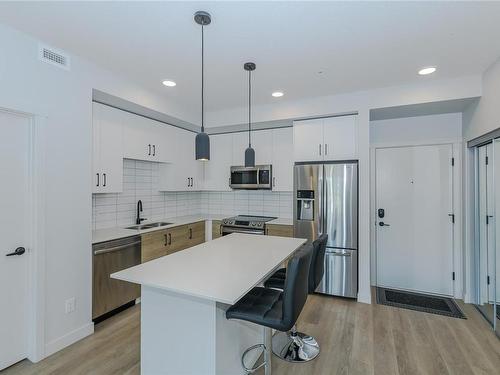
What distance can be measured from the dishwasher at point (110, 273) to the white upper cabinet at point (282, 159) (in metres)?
2.19

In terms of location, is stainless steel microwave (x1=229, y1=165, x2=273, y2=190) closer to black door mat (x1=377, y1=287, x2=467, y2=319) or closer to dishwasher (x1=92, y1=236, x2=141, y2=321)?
dishwasher (x1=92, y1=236, x2=141, y2=321)

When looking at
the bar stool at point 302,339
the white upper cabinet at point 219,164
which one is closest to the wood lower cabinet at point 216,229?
the white upper cabinet at point 219,164

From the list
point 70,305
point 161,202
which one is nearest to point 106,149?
point 161,202

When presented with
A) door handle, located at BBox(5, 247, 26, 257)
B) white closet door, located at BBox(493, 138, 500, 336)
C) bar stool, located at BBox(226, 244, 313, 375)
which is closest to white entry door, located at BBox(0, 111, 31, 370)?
door handle, located at BBox(5, 247, 26, 257)

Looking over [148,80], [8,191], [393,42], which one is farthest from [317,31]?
[8,191]

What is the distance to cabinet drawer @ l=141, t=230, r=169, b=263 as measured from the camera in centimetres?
331

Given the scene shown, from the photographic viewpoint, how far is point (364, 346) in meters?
2.50

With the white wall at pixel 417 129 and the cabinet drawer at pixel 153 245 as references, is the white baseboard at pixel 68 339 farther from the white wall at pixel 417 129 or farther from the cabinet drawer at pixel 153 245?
the white wall at pixel 417 129

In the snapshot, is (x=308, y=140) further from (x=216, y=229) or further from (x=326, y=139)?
(x=216, y=229)

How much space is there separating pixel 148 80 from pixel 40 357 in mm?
2836

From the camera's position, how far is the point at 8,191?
85.0 inches

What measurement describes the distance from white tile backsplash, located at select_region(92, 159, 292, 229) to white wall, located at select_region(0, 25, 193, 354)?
873 millimetres

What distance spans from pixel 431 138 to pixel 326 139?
145 centimetres

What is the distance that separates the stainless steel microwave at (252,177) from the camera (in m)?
4.29
